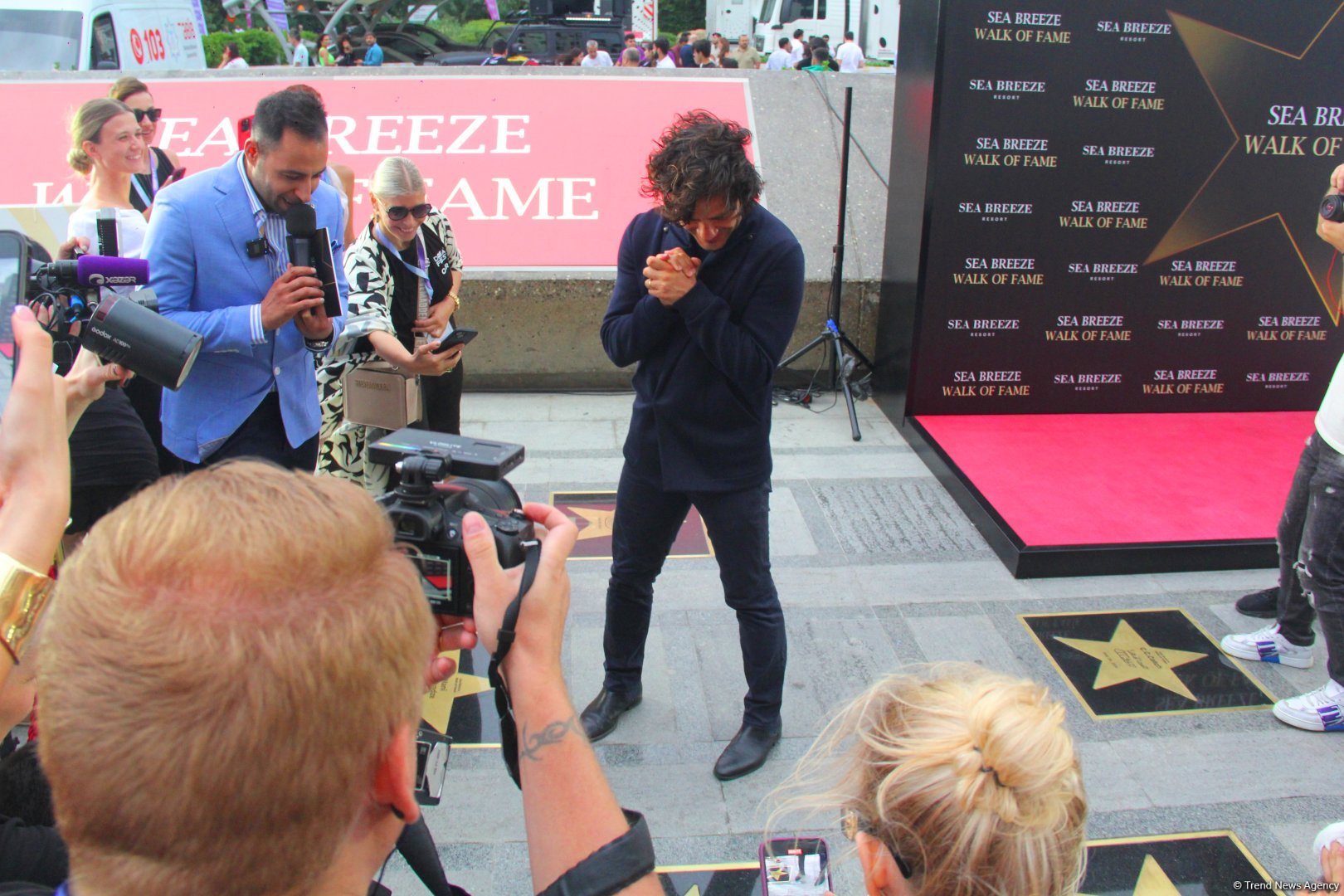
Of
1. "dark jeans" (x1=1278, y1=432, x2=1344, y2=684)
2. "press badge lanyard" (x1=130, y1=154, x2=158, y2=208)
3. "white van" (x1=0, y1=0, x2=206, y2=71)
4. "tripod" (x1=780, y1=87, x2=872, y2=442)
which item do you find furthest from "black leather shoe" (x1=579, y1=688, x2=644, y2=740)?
"white van" (x1=0, y1=0, x2=206, y2=71)

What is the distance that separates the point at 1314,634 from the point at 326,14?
75.9 ft

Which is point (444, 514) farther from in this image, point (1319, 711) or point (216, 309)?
point (1319, 711)

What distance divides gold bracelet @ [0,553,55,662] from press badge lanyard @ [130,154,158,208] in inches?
179

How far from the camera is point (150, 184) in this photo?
5.51 m

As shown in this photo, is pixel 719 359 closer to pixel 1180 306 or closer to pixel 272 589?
pixel 272 589

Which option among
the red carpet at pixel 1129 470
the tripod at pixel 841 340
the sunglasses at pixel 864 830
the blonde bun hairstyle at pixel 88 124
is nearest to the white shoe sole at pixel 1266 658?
the red carpet at pixel 1129 470

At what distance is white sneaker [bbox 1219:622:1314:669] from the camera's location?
3.57m

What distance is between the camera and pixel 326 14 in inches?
860


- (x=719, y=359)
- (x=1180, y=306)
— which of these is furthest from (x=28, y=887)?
(x=1180, y=306)

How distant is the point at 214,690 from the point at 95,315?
64.3 inches

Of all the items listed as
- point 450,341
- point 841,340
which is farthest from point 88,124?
point 841,340

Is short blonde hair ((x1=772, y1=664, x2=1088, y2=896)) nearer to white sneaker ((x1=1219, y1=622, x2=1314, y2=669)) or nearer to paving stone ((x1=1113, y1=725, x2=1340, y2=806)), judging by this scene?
paving stone ((x1=1113, y1=725, x2=1340, y2=806))

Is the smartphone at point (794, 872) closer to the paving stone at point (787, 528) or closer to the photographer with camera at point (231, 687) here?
the photographer with camera at point (231, 687)

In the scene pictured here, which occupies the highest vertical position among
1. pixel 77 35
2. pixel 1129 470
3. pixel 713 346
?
pixel 77 35
